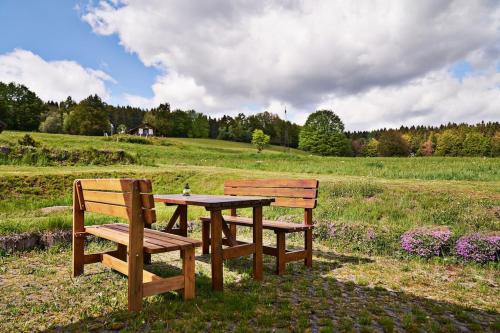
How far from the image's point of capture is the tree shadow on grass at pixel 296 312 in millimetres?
3531

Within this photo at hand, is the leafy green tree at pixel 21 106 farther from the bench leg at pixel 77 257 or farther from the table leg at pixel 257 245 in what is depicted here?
the table leg at pixel 257 245

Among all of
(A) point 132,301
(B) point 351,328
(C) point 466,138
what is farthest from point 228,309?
(C) point 466,138

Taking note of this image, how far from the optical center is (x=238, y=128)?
94.8 m

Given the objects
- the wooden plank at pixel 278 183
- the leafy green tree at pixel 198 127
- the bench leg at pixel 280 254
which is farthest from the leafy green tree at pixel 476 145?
the bench leg at pixel 280 254

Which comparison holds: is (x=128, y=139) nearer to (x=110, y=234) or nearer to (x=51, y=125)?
(x=51, y=125)

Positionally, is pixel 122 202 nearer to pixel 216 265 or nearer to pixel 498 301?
pixel 216 265

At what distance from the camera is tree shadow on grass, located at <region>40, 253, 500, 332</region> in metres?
3.53

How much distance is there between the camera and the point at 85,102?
70312mm

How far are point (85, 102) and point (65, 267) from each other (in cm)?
7224

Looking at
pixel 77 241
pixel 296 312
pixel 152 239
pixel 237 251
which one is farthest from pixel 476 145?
pixel 77 241

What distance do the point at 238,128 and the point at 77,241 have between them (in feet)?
296

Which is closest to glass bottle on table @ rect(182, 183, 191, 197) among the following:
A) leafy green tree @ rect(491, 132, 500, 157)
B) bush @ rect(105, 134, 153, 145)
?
bush @ rect(105, 134, 153, 145)

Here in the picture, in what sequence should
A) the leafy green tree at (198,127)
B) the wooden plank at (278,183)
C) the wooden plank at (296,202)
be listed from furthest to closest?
the leafy green tree at (198,127), the wooden plank at (278,183), the wooden plank at (296,202)

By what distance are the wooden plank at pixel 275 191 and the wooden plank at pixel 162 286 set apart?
2.61 meters
